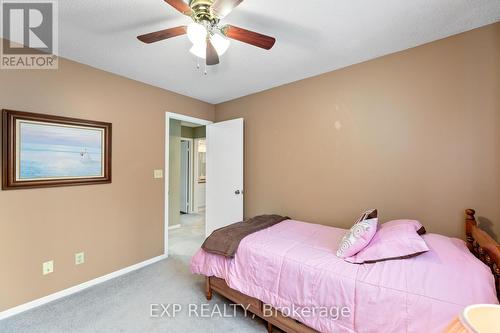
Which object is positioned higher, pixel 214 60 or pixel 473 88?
pixel 214 60

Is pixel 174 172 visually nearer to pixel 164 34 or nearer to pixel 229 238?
pixel 229 238

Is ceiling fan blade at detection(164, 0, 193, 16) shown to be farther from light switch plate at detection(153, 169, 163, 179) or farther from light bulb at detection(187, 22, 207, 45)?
light switch plate at detection(153, 169, 163, 179)

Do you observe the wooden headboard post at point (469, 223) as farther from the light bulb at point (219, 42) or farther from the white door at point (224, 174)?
the white door at point (224, 174)

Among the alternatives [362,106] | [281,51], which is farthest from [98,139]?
[362,106]

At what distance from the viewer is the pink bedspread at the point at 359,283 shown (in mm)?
1165

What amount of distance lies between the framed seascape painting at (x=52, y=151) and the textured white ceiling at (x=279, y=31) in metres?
0.74

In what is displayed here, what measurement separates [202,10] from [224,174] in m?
2.54

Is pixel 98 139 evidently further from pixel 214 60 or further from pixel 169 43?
pixel 214 60

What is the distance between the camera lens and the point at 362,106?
2.44 meters

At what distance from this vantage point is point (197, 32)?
145 cm

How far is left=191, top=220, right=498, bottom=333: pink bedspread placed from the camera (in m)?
1.17

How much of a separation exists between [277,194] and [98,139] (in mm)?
2341

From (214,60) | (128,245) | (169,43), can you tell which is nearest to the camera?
(214,60)

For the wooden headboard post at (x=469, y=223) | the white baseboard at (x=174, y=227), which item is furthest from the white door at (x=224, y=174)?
the wooden headboard post at (x=469, y=223)
